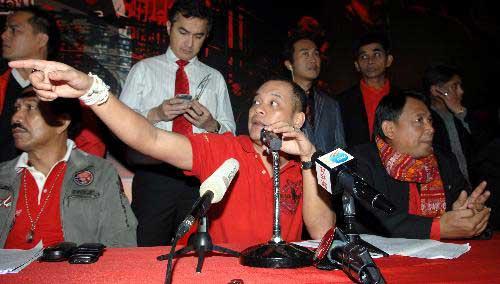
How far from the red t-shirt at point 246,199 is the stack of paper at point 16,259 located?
2.70ft

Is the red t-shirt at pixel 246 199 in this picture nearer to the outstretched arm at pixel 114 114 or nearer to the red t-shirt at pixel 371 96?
the outstretched arm at pixel 114 114

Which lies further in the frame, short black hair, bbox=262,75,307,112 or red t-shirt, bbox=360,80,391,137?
red t-shirt, bbox=360,80,391,137

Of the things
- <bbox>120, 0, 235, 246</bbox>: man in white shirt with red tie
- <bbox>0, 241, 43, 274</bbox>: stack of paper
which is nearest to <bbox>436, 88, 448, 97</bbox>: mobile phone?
<bbox>120, 0, 235, 246</bbox>: man in white shirt with red tie

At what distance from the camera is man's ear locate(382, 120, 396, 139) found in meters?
2.91

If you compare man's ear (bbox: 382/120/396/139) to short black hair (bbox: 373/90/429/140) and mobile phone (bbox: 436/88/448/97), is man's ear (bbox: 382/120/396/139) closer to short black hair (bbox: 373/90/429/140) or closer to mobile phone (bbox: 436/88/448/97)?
short black hair (bbox: 373/90/429/140)

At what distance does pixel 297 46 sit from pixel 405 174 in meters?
1.93

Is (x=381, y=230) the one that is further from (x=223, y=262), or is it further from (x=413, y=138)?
(x=223, y=262)

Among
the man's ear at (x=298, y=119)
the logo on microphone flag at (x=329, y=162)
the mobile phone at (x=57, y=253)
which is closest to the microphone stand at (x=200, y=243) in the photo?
the mobile phone at (x=57, y=253)

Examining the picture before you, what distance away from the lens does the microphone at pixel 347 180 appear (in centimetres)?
127

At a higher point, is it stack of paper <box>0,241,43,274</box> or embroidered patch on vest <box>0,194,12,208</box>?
stack of paper <box>0,241,43,274</box>

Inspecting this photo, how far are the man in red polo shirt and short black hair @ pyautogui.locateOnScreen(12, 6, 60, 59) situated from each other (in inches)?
80.8

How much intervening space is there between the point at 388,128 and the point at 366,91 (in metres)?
1.47

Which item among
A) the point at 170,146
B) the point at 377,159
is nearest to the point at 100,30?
the point at 170,146

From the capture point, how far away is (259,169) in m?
2.35
